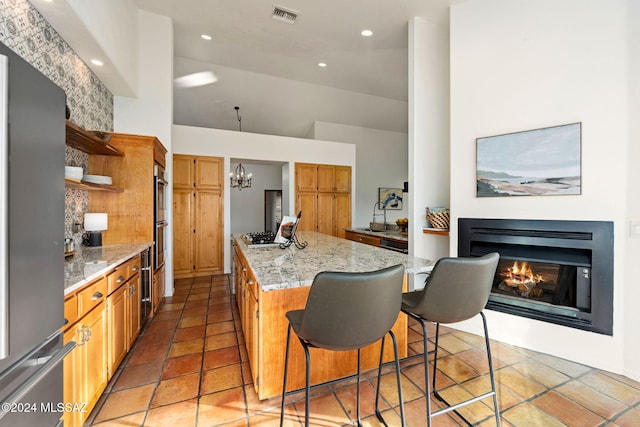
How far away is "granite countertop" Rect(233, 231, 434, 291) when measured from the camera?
1.43 meters

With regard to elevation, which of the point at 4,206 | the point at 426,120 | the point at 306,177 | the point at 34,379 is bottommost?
the point at 34,379

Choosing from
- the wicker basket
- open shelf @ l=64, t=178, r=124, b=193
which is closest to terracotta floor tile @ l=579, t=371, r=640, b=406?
the wicker basket

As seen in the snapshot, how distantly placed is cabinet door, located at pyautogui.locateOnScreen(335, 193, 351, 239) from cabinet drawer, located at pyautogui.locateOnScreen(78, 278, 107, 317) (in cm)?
480

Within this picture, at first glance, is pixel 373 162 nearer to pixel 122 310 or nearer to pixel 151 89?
pixel 151 89

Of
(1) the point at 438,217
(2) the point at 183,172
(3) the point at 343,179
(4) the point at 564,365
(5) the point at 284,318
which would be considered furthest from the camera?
(3) the point at 343,179

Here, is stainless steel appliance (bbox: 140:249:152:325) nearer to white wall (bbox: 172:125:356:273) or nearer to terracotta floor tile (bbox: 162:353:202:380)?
terracotta floor tile (bbox: 162:353:202:380)

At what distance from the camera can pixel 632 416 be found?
162 centimetres

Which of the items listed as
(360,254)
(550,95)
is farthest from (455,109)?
(360,254)

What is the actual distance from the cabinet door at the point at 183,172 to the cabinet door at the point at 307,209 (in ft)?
6.90

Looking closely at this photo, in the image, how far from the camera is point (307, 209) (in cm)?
588

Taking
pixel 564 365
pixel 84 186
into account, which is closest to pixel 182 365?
pixel 84 186

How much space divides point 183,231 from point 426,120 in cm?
429

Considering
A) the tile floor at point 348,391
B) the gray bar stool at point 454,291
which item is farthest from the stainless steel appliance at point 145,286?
the gray bar stool at point 454,291

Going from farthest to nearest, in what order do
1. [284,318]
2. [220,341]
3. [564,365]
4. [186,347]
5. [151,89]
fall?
[151,89], [220,341], [186,347], [564,365], [284,318]
